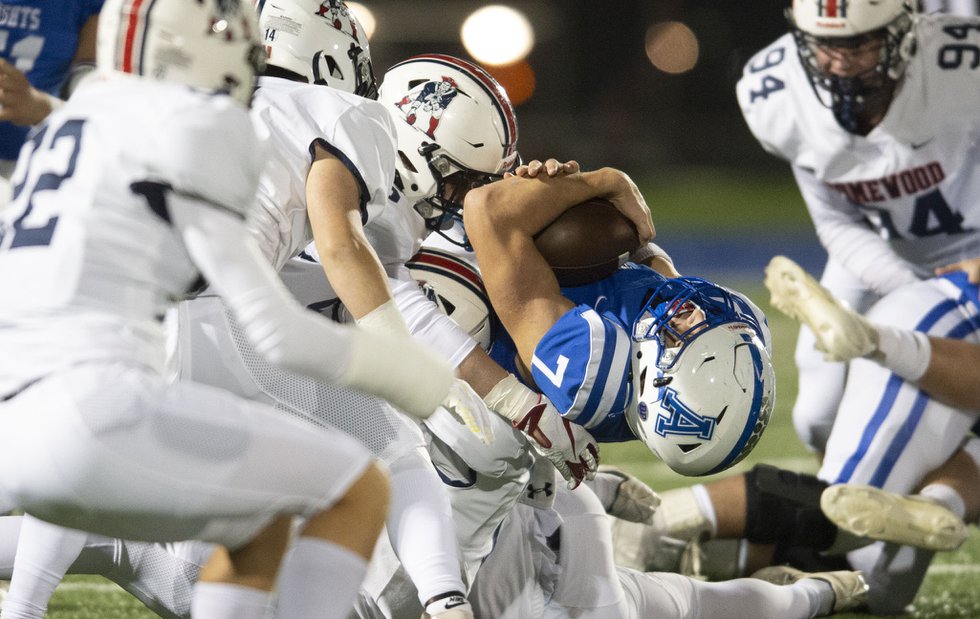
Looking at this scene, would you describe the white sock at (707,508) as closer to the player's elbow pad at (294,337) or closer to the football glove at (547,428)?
the football glove at (547,428)

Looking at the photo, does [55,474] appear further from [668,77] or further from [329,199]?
[668,77]

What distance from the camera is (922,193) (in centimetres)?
413

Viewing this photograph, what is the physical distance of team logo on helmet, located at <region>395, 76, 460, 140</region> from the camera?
8.96 ft

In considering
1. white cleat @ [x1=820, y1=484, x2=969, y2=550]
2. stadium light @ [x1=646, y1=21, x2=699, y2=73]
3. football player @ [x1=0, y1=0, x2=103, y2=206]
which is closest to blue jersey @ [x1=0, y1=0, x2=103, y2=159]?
football player @ [x1=0, y1=0, x2=103, y2=206]

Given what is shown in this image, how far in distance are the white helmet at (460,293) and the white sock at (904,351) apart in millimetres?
1220

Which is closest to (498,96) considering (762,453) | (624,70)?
(762,453)

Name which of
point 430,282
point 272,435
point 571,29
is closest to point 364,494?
point 272,435

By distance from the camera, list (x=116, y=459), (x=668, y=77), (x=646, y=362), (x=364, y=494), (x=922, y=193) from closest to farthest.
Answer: (x=116, y=459) < (x=364, y=494) < (x=646, y=362) < (x=922, y=193) < (x=668, y=77)

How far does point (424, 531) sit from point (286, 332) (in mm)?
714

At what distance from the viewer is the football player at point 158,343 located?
1.71m

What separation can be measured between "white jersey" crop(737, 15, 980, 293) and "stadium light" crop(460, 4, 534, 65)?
1195 cm

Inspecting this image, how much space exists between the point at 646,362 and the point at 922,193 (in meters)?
2.13

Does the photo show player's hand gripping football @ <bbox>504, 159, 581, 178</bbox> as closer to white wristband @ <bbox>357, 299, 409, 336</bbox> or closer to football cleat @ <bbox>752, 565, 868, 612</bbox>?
white wristband @ <bbox>357, 299, 409, 336</bbox>

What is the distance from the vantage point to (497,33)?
16.2 m
